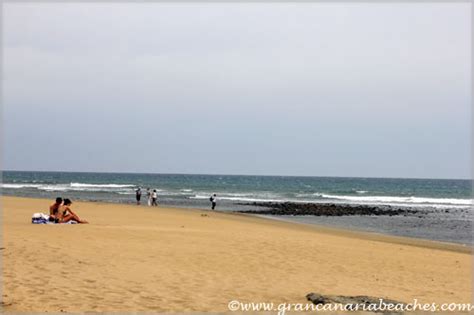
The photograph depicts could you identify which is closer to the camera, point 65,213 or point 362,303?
point 362,303

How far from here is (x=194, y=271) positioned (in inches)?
437

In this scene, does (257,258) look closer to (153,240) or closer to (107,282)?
(153,240)

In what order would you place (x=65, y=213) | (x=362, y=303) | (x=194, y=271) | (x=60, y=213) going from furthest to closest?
(x=65, y=213), (x=60, y=213), (x=194, y=271), (x=362, y=303)

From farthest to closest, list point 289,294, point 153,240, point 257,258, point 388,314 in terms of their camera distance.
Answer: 1. point 153,240
2. point 257,258
3. point 289,294
4. point 388,314

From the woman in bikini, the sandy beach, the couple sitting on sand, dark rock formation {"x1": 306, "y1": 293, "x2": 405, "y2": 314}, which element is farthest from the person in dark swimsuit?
dark rock formation {"x1": 306, "y1": 293, "x2": 405, "y2": 314}

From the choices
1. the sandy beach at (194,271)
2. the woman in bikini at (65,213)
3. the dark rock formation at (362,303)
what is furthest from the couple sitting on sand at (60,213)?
the dark rock formation at (362,303)

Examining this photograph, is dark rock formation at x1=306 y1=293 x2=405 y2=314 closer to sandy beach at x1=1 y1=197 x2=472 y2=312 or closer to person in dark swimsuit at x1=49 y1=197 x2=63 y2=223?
sandy beach at x1=1 y1=197 x2=472 y2=312

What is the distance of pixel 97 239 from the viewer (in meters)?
15.0

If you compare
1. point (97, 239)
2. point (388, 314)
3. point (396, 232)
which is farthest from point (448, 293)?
point (396, 232)

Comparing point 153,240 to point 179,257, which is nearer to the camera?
point 179,257

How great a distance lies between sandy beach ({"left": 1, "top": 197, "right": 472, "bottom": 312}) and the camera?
853 cm

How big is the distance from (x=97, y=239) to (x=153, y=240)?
1.58 m

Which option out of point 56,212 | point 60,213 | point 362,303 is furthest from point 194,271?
point 56,212

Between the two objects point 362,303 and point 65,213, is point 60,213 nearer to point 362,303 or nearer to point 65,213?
point 65,213
